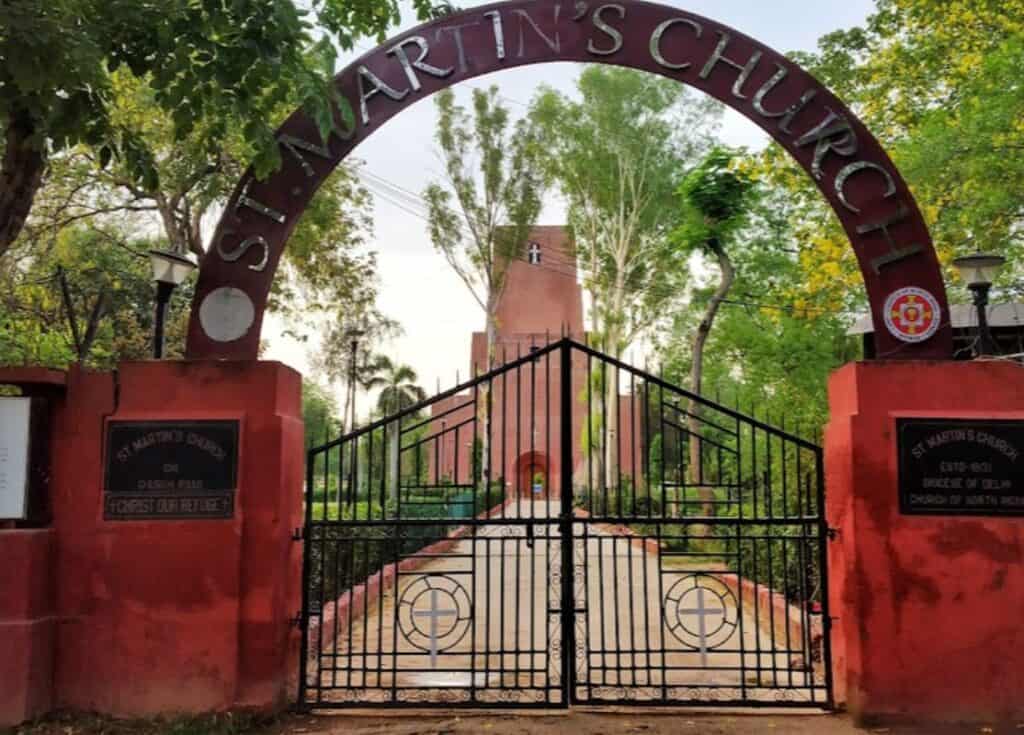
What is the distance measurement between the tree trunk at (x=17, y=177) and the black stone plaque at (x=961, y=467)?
5673 millimetres

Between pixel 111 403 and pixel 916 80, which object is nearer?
pixel 111 403

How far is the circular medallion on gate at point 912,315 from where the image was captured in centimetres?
533

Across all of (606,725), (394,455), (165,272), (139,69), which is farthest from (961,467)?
(394,455)

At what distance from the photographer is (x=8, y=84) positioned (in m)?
4.41

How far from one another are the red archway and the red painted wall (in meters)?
0.45

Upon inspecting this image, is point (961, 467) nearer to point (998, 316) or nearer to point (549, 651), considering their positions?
point (549, 651)

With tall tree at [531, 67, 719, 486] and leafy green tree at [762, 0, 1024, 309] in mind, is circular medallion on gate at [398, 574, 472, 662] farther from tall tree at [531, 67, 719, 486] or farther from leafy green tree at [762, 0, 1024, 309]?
tall tree at [531, 67, 719, 486]

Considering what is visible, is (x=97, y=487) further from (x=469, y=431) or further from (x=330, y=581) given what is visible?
(x=469, y=431)

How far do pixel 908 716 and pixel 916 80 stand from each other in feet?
35.6

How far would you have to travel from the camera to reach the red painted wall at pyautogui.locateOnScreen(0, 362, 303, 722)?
5086 mm

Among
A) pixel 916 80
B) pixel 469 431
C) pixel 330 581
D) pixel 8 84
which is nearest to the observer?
pixel 8 84

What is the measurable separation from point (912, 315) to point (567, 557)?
2.72 metres

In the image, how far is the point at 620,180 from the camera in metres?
24.6

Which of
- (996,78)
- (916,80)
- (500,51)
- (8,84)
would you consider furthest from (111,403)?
(916,80)
